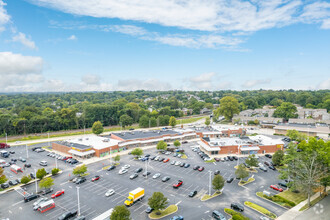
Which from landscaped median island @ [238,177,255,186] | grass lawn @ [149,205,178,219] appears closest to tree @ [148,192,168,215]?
grass lawn @ [149,205,178,219]

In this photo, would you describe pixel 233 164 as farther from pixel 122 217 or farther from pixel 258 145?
pixel 122 217

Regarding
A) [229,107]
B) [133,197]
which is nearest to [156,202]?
[133,197]

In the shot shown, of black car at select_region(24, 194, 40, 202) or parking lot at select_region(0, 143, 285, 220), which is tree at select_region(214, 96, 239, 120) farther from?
black car at select_region(24, 194, 40, 202)

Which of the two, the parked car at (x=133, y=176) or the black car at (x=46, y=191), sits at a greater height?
the parked car at (x=133, y=176)

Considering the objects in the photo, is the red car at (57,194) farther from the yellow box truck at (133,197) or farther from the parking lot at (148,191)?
the yellow box truck at (133,197)

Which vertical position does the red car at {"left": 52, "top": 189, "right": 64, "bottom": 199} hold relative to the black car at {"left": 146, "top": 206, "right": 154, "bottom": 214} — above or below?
below

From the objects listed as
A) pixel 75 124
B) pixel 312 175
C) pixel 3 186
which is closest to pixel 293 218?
pixel 312 175

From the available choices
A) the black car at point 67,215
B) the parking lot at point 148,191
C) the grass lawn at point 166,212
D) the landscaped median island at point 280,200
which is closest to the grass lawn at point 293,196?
the landscaped median island at point 280,200
